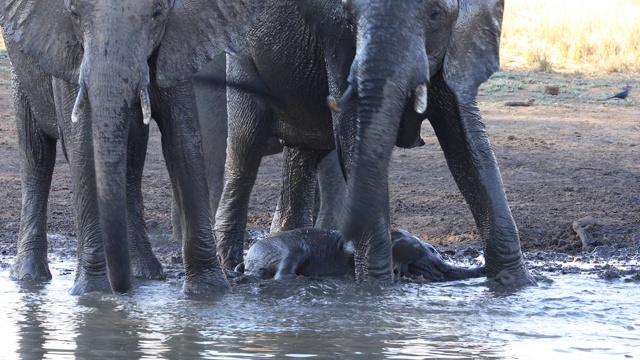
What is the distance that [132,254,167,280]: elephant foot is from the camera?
24.6 feet

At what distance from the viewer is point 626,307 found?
680 centimetres

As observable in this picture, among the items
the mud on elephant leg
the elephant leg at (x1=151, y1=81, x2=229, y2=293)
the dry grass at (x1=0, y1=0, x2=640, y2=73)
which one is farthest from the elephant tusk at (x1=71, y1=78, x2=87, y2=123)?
the dry grass at (x1=0, y1=0, x2=640, y2=73)

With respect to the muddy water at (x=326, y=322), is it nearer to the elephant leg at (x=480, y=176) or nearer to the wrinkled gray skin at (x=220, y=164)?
the elephant leg at (x=480, y=176)

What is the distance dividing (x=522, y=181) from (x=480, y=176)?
3.51 metres

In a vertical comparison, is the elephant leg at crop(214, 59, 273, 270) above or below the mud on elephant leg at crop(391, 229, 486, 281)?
above

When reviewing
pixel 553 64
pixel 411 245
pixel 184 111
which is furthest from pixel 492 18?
pixel 553 64

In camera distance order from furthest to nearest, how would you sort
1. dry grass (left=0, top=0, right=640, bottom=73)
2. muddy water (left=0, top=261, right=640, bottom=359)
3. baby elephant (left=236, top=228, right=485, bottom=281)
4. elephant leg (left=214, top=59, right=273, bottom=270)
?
1. dry grass (left=0, top=0, right=640, bottom=73)
2. elephant leg (left=214, top=59, right=273, bottom=270)
3. baby elephant (left=236, top=228, right=485, bottom=281)
4. muddy water (left=0, top=261, right=640, bottom=359)

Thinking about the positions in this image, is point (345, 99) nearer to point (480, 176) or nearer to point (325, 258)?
point (480, 176)

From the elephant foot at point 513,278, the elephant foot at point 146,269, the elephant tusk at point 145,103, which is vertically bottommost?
the elephant foot at point 513,278

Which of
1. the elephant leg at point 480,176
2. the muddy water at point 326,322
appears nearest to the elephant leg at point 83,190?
the muddy water at point 326,322

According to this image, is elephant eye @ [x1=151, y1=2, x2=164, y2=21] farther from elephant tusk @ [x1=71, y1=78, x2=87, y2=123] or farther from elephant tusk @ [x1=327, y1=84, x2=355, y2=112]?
elephant tusk @ [x1=327, y1=84, x2=355, y2=112]

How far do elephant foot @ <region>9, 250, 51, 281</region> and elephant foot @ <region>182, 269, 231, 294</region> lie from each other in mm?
1098

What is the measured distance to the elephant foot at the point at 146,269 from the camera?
7504mm

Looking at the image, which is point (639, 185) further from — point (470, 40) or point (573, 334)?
point (573, 334)
